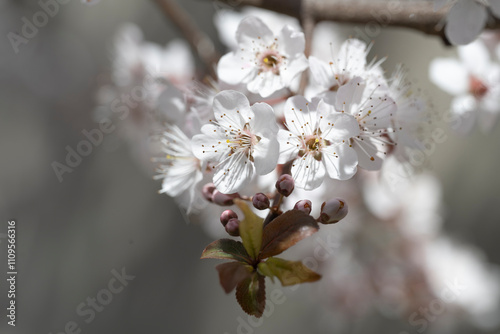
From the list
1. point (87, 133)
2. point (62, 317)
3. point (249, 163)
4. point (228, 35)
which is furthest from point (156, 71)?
point (62, 317)

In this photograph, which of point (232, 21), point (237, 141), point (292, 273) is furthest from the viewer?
point (232, 21)

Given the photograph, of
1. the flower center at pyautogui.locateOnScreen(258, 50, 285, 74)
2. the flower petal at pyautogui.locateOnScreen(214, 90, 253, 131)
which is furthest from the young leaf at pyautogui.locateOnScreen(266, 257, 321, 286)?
the flower center at pyautogui.locateOnScreen(258, 50, 285, 74)

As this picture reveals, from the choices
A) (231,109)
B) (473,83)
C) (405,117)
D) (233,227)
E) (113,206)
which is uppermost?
(231,109)

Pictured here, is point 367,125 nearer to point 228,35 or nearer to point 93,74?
point 228,35

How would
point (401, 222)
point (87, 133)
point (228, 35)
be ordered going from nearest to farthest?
point (228, 35)
point (401, 222)
point (87, 133)

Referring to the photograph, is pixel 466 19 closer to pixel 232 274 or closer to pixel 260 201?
pixel 260 201

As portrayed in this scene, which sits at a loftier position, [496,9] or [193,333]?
[496,9]

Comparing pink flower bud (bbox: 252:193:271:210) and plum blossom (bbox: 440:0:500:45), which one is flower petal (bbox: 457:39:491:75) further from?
pink flower bud (bbox: 252:193:271:210)

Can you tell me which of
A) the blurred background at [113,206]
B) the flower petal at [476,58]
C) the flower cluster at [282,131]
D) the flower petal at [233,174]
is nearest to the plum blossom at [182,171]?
the flower cluster at [282,131]

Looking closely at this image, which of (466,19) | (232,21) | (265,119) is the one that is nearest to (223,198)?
(265,119)
